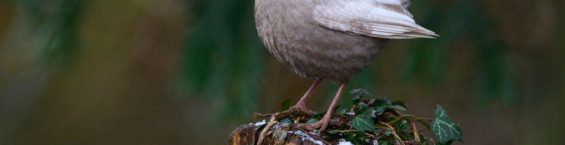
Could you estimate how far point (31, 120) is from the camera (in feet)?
16.3

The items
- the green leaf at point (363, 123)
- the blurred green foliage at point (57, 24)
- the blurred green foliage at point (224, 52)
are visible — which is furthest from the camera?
the blurred green foliage at point (224, 52)

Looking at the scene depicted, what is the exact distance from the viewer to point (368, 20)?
2348 millimetres

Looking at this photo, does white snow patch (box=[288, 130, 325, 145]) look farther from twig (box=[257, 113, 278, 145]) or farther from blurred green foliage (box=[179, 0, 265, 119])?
blurred green foliage (box=[179, 0, 265, 119])

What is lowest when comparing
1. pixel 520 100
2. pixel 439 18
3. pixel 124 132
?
pixel 124 132

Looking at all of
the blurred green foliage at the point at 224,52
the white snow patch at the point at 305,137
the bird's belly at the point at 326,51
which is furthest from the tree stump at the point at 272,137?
the blurred green foliage at the point at 224,52

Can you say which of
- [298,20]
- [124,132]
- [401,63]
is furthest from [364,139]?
[124,132]

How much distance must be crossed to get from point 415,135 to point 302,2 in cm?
38

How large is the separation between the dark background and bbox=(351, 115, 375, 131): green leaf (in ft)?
3.61

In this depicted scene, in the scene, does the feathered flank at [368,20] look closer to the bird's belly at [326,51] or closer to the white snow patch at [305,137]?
the bird's belly at [326,51]

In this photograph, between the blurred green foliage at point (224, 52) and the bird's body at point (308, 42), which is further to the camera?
the blurred green foliage at point (224, 52)

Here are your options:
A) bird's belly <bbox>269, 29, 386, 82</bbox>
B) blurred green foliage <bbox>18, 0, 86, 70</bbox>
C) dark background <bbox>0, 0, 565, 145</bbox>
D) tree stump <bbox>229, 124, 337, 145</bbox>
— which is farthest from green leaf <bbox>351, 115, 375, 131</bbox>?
blurred green foliage <bbox>18, 0, 86, 70</bbox>

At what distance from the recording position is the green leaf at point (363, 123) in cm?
221

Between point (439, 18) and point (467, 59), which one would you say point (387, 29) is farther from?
point (467, 59)

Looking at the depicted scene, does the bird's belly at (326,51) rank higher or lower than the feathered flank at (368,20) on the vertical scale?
lower
